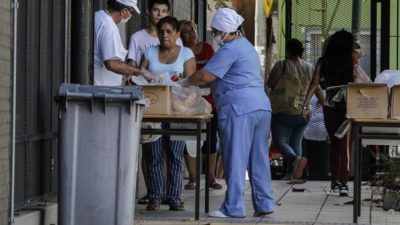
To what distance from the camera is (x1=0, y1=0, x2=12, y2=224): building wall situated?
7379 mm

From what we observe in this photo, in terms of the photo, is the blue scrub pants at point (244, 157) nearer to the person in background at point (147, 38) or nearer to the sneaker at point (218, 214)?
the sneaker at point (218, 214)

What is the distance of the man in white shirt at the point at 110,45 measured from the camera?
917 centimetres

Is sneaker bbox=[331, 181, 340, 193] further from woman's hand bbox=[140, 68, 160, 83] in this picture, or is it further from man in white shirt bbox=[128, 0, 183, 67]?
woman's hand bbox=[140, 68, 160, 83]

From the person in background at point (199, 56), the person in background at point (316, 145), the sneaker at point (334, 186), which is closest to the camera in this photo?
the person in background at point (199, 56)

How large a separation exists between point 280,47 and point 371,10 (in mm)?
1914

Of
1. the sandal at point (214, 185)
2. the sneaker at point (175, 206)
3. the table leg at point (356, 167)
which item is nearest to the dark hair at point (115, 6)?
the sneaker at point (175, 206)

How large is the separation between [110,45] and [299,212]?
102 inches

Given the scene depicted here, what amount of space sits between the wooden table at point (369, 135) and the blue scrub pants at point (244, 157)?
29.9 inches

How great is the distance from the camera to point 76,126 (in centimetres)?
760

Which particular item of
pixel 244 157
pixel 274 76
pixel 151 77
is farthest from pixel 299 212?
pixel 274 76

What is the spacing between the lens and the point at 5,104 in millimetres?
7469

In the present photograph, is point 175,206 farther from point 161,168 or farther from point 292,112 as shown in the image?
point 292,112

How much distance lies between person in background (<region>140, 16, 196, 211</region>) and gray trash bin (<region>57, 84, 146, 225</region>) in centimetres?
230

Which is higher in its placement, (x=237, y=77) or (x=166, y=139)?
(x=237, y=77)
